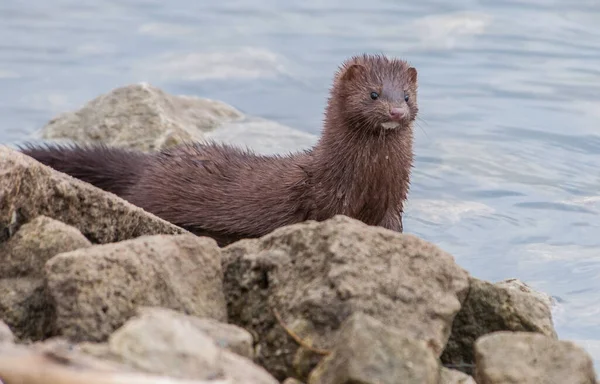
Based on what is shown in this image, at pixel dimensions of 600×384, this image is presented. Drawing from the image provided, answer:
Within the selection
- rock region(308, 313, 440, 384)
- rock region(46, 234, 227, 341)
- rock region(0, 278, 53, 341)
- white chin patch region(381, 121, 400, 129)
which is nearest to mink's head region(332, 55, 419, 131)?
white chin patch region(381, 121, 400, 129)

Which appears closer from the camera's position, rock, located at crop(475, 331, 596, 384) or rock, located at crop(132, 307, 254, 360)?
rock, located at crop(132, 307, 254, 360)

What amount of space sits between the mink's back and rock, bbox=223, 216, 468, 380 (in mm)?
2641

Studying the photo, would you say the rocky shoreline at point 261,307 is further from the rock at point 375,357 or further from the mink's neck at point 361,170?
the mink's neck at point 361,170

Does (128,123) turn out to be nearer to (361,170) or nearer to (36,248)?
(361,170)

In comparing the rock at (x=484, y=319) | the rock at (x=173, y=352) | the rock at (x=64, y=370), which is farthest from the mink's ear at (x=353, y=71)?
the rock at (x=64, y=370)

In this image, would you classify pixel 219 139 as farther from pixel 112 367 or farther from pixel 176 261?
pixel 112 367

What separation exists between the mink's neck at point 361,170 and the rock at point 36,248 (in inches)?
107

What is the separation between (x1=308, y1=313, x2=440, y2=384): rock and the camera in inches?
139

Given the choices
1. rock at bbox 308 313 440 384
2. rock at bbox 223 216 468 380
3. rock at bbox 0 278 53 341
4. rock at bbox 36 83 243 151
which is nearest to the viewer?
rock at bbox 308 313 440 384

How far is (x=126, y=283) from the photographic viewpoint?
390 centimetres

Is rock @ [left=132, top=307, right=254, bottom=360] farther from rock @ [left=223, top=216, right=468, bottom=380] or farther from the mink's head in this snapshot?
the mink's head

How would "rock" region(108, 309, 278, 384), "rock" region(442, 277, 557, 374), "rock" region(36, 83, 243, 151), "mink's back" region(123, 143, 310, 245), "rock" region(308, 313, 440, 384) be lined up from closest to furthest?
"rock" region(108, 309, 278, 384) → "rock" region(308, 313, 440, 384) → "rock" region(442, 277, 557, 374) → "mink's back" region(123, 143, 310, 245) → "rock" region(36, 83, 243, 151)

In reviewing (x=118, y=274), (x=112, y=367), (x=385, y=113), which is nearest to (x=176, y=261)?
(x=118, y=274)

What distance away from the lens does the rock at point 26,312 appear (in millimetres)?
4059
